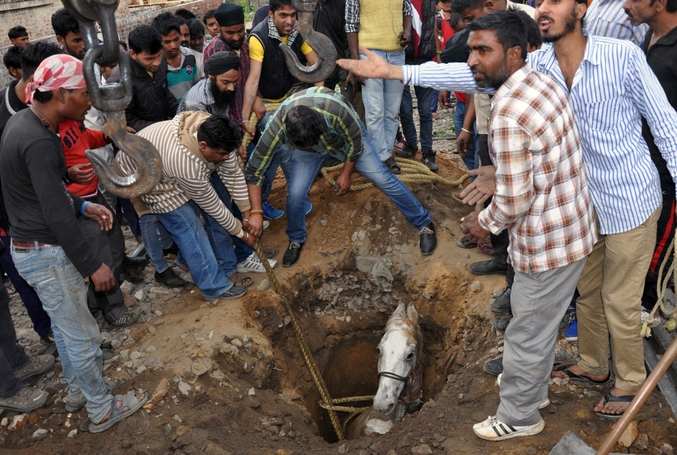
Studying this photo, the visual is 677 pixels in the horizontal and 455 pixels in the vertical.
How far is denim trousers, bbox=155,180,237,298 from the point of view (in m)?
4.43

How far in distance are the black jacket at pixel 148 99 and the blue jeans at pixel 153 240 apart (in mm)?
831

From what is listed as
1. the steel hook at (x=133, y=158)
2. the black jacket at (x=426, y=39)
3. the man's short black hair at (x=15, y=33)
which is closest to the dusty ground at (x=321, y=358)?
the black jacket at (x=426, y=39)

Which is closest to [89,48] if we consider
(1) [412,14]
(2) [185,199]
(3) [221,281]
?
(2) [185,199]

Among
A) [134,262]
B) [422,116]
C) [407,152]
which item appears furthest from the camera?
[407,152]

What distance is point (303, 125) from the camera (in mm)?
4172

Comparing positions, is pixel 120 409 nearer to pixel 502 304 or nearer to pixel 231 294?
pixel 231 294

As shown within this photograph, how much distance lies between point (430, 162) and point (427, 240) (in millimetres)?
1482

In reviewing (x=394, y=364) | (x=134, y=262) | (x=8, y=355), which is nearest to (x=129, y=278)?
(x=134, y=262)

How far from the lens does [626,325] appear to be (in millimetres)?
3049

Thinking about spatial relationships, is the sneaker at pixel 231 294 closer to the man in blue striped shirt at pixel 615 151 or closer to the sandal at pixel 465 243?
the sandal at pixel 465 243

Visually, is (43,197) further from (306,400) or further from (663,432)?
(663,432)

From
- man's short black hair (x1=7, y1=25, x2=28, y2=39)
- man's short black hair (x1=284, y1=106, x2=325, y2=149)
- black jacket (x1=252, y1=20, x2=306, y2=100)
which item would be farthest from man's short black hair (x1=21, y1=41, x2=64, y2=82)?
man's short black hair (x1=7, y1=25, x2=28, y2=39)

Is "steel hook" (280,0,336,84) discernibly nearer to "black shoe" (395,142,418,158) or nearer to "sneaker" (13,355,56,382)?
"sneaker" (13,355,56,382)

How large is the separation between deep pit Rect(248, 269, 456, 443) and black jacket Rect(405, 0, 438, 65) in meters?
2.46
